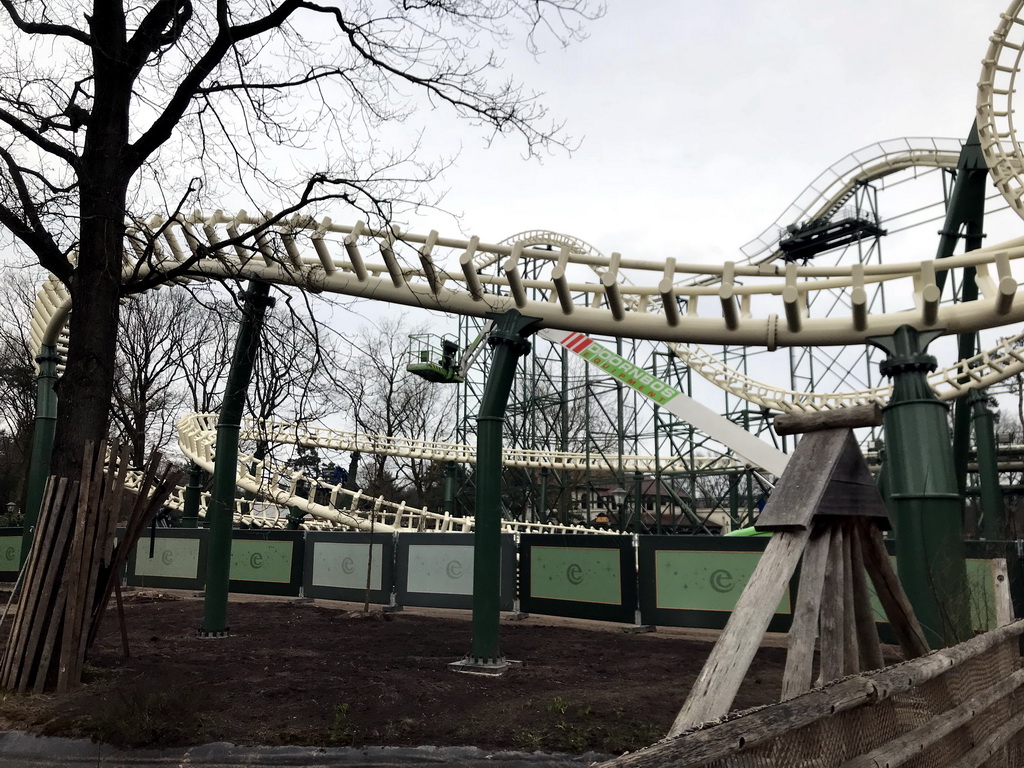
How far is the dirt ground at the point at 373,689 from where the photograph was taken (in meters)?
5.75

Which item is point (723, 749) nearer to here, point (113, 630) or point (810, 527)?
point (810, 527)

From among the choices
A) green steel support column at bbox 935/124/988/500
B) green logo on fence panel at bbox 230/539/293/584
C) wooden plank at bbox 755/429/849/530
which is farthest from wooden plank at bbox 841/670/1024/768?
green logo on fence panel at bbox 230/539/293/584

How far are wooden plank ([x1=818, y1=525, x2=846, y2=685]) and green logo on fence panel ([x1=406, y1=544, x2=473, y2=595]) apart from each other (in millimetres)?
10963

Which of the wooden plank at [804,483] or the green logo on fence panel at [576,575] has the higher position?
the wooden plank at [804,483]

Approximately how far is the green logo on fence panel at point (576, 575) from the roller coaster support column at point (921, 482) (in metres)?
5.18

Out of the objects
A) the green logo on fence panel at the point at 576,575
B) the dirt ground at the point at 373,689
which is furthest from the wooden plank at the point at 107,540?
the green logo on fence panel at the point at 576,575

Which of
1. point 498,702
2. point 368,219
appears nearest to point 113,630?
point 498,702

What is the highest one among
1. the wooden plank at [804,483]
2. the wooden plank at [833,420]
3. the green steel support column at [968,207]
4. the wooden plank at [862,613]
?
the green steel support column at [968,207]

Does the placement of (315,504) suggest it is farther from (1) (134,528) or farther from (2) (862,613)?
(2) (862,613)

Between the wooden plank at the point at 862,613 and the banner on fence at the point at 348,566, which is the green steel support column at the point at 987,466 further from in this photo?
the wooden plank at the point at 862,613

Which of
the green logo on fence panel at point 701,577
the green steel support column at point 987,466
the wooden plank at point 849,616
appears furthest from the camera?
the green steel support column at point 987,466

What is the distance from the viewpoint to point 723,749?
A: 216 cm

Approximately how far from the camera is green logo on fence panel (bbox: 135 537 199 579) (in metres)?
17.7

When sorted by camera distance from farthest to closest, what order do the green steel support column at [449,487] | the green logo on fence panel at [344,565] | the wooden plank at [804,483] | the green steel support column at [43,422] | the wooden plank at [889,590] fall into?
the green steel support column at [449,487]
the green logo on fence panel at [344,565]
the green steel support column at [43,422]
the wooden plank at [889,590]
the wooden plank at [804,483]
